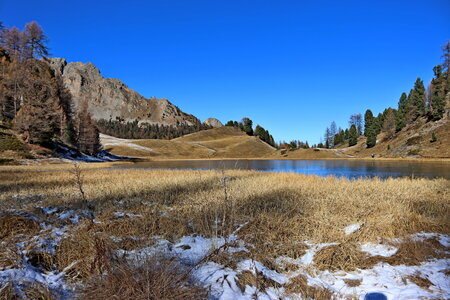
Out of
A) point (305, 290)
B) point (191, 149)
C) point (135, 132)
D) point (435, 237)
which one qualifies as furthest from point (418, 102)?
point (135, 132)

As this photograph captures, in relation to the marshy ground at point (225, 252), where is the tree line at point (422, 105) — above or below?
above

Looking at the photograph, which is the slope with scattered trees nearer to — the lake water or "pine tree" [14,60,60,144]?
the lake water

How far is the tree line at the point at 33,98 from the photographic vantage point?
37531 millimetres

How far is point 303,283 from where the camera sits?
150 inches

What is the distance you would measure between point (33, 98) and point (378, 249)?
160 ft

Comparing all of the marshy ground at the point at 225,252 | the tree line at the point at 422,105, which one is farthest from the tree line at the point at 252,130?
the marshy ground at the point at 225,252

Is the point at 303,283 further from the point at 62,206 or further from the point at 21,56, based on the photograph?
the point at 21,56

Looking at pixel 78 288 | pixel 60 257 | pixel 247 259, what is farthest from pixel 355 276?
pixel 60 257

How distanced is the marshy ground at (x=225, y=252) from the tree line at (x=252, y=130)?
141 meters

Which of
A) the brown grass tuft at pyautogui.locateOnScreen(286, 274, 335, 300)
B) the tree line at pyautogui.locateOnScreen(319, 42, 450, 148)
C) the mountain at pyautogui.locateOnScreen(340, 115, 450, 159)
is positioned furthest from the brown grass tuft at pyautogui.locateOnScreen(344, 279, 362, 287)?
the tree line at pyautogui.locateOnScreen(319, 42, 450, 148)

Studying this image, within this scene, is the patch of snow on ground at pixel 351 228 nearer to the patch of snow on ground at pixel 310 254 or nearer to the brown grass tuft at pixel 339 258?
the brown grass tuft at pixel 339 258

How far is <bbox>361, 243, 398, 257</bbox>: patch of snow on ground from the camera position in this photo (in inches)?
193

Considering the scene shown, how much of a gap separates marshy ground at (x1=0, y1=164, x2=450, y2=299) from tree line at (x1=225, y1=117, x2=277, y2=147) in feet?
461

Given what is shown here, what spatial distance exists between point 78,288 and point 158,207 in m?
4.92
